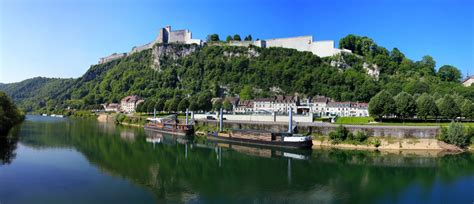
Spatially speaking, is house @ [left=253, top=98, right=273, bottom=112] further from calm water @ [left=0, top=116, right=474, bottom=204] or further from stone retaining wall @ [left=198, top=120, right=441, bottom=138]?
calm water @ [left=0, top=116, right=474, bottom=204]

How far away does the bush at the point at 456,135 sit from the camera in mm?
28844

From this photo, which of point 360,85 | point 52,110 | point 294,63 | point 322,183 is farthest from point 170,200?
point 52,110

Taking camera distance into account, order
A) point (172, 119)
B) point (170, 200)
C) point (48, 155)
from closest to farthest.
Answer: point (170, 200), point (48, 155), point (172, 119)

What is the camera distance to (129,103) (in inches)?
3410

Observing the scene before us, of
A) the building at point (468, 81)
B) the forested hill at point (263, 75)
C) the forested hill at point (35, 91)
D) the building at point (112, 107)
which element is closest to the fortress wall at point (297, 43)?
the forested hill at point (263, 75)

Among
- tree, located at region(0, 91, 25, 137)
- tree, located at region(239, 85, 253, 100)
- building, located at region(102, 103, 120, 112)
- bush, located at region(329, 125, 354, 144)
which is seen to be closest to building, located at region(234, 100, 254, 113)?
tree, located at region(239, 85, 253, 100)

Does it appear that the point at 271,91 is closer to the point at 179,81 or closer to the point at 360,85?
the point at 360,85

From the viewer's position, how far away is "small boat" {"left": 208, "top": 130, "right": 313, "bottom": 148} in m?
30.9

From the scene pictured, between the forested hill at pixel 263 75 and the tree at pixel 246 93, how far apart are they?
0.30 m

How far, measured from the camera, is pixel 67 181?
58.6ft

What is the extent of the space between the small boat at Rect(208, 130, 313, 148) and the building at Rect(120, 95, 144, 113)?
50.1 meters

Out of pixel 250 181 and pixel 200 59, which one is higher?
pixel 200 59

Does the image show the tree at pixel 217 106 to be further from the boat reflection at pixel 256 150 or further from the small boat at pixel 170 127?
the boat reflection at pixel 256 150

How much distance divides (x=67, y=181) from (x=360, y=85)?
58697 millimetres
